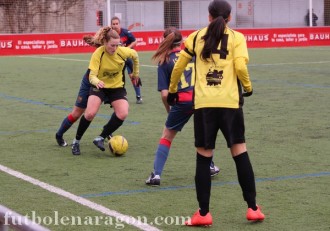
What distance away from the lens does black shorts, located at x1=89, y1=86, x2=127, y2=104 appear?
10.3 meters

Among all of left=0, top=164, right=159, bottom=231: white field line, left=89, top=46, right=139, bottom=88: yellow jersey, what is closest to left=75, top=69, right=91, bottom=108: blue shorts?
left=89, top=46, right=139, bottom=88: yellow jersey

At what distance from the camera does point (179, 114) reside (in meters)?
8.15

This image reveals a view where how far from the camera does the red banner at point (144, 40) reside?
3275 centimetres

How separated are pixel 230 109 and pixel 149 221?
46.3 inches

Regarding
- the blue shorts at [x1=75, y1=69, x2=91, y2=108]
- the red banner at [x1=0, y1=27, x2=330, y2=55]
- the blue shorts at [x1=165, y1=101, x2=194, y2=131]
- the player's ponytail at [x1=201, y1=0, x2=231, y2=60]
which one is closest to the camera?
the player's ponytail at [x1=201, y1=0, x2=231, y2=60]

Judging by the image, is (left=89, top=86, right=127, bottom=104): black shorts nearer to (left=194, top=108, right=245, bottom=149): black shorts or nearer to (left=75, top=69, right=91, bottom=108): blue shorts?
(left=75, top=69, right=91, bottom=108): blue shorts

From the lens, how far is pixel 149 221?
6746 mm

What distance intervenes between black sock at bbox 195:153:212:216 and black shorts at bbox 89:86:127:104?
3779 mm

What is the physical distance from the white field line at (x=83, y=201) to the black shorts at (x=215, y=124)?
0.83 meters

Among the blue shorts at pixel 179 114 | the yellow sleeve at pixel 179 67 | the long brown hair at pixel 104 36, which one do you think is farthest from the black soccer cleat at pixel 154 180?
the long brown hair at pixel 104 36

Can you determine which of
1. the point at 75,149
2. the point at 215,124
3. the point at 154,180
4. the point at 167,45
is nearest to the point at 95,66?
the point at 75,149

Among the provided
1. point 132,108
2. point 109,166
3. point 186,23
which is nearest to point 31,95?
point 132,108

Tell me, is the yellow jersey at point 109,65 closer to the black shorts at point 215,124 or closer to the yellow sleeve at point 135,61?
the yellow sleeve at point 135,61

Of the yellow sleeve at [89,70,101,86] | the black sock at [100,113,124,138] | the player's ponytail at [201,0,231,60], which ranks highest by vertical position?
the player's ponytail at [201,0,231,60]
